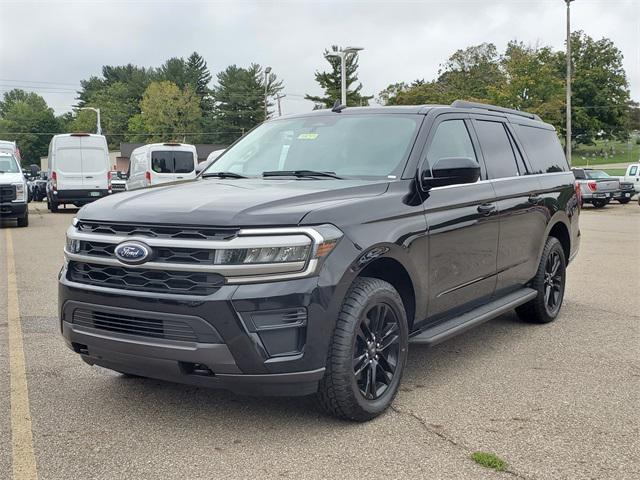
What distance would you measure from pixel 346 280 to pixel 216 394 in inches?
53.0

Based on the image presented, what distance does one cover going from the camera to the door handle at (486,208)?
495cm

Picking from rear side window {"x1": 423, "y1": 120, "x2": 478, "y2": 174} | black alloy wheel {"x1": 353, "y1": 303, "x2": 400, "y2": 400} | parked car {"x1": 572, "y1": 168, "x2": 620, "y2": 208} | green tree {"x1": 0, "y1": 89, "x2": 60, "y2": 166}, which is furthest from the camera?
green tree {"x1": 0, "y1": 89, "x2": 60, "y2": 166}

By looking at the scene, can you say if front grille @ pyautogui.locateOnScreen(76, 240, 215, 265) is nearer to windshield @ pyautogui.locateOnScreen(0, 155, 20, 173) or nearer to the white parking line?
the white parking line

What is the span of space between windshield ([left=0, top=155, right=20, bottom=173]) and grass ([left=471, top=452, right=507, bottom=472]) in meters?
16.7

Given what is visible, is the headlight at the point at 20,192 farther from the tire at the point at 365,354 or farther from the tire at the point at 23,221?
the tire at the point at 365,354

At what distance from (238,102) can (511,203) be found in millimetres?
84233

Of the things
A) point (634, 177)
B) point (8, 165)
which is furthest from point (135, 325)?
point (634, 177)

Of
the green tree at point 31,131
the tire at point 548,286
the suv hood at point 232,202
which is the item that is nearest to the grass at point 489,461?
the suv hood at point 232,202

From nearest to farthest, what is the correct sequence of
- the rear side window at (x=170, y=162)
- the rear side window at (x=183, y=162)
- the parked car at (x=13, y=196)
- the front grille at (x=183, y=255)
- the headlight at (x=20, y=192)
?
the front grille at (x=183, y=255) < the parked car at (x=13, y=196) < the headlight at (x=20, y=192) < the rear side window at (x=170, y=162) < the rear side window at (x=183, y=162)

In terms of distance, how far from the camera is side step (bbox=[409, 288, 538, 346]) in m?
4.35

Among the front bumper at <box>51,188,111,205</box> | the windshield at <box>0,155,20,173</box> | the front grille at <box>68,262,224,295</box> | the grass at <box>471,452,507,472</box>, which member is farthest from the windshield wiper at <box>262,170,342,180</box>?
the front bumper at <box>51,188,111,205</box>

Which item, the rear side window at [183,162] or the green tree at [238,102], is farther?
the green tree at [238,102]

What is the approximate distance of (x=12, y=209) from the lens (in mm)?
16562

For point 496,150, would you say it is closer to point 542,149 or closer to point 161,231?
point 542,149
